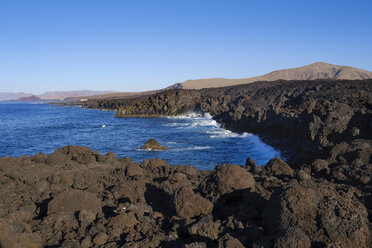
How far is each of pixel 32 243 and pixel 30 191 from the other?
132 inches

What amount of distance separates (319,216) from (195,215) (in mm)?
2091

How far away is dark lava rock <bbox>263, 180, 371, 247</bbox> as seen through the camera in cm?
398

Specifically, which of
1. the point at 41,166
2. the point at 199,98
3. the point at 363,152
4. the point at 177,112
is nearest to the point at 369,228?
the point at 363,152

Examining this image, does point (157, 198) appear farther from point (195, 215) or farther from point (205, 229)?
point (205, 229)

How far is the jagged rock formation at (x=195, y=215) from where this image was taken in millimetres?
4098

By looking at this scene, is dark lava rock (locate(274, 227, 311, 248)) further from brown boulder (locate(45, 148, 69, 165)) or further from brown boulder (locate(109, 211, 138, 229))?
brown boulder (locate(45, 148, 69, 165))

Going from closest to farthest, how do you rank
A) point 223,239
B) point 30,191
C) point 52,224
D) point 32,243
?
point 223,239 → point 32,243 → point 52,224 → point 30,191

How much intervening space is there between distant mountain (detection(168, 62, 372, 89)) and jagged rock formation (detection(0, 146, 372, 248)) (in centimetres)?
14710

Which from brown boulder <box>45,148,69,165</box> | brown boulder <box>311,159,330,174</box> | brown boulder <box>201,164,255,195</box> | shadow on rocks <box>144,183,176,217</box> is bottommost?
shadow on rocks <box>144,183,176,217</box>

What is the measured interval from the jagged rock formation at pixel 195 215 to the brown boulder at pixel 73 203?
18mm

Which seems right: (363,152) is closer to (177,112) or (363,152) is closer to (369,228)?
(369,228)

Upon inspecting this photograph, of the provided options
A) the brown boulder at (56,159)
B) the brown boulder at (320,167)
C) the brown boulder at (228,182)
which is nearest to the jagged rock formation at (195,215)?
the brown boulder at (228,182)

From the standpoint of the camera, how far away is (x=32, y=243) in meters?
4.53

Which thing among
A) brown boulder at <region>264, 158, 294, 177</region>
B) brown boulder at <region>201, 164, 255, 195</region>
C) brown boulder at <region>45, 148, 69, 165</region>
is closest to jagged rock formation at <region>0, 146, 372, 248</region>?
brown boulder at <region>201, 164, 255, 195</region>
